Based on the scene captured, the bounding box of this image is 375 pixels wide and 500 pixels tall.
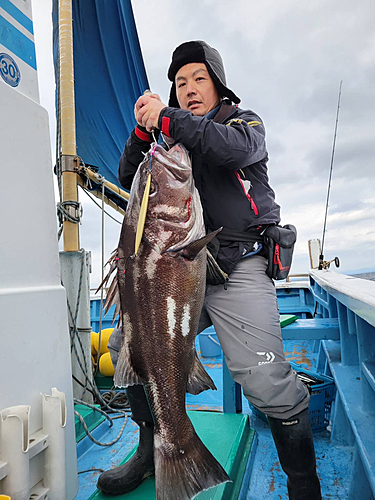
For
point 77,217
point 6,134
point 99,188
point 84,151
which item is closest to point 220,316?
point 6,134

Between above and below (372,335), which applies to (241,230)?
above

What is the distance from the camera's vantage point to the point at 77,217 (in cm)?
344

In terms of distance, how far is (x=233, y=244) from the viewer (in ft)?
6.48

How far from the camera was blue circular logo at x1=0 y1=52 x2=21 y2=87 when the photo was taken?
4.46ft

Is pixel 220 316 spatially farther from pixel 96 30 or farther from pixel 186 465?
pixel 96 30

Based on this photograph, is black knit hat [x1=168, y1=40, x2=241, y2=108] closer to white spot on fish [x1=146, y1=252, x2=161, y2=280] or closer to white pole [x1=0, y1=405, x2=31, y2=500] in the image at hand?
white spot on fish [x1=146, y1=252, x2=161, y2=280]

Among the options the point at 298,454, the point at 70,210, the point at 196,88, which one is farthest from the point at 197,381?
the point at 70,210

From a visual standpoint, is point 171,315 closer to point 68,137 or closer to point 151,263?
point 151,263

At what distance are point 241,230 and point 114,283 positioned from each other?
793 millimetres

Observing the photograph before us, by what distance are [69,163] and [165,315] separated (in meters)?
2.55

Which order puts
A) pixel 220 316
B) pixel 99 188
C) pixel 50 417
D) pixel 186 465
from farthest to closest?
pixel 99 188, pixel 220 316, pixel 186 465, pixel 50 417

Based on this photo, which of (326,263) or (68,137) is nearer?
(68,137)

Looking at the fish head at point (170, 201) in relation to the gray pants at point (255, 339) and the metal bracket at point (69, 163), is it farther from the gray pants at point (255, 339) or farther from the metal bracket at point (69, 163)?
the metal bracket at point (69, 163)

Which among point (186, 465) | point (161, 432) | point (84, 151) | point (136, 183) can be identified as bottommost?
point (186, 465)
